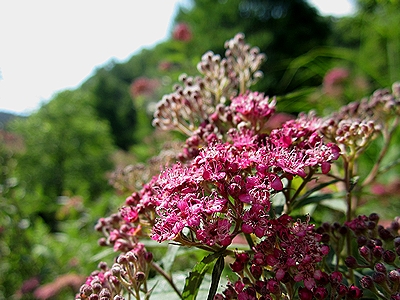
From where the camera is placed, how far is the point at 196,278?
680 millimetres

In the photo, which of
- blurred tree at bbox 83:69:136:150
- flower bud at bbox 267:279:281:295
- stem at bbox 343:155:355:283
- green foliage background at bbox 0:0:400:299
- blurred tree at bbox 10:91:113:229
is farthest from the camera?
blurred tree at bbox 83:69:136:150

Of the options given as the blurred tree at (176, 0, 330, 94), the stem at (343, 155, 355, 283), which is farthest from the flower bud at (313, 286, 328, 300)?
the blurred tree at (176, 0, 330, 94)

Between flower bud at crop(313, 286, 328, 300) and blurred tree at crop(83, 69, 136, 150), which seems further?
blurred tree at crop(83, 69, 136, 150)

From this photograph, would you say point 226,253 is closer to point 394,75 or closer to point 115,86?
point 394,75

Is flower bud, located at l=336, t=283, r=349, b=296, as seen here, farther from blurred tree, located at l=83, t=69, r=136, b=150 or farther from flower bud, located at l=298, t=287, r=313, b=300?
blurred tree, located at l=83, t=69, r=136, b=150

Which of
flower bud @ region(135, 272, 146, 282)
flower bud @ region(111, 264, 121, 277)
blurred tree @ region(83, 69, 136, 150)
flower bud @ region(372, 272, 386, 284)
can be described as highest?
blurred tree @ region(83, 69, 136, 150)

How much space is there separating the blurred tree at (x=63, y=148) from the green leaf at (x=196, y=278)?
1466 cm

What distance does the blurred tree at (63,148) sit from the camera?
624 inches

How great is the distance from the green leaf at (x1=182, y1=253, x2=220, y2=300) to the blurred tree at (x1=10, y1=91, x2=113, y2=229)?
14662 millimetres

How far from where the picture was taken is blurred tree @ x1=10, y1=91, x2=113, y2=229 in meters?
15.8

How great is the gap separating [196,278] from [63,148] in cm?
1784

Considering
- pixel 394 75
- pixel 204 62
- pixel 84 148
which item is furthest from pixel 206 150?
pixel 84 148

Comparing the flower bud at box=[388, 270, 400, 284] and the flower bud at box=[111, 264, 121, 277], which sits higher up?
the flower bud at box=[388, 270, 400, 284]

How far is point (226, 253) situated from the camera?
0.69m
